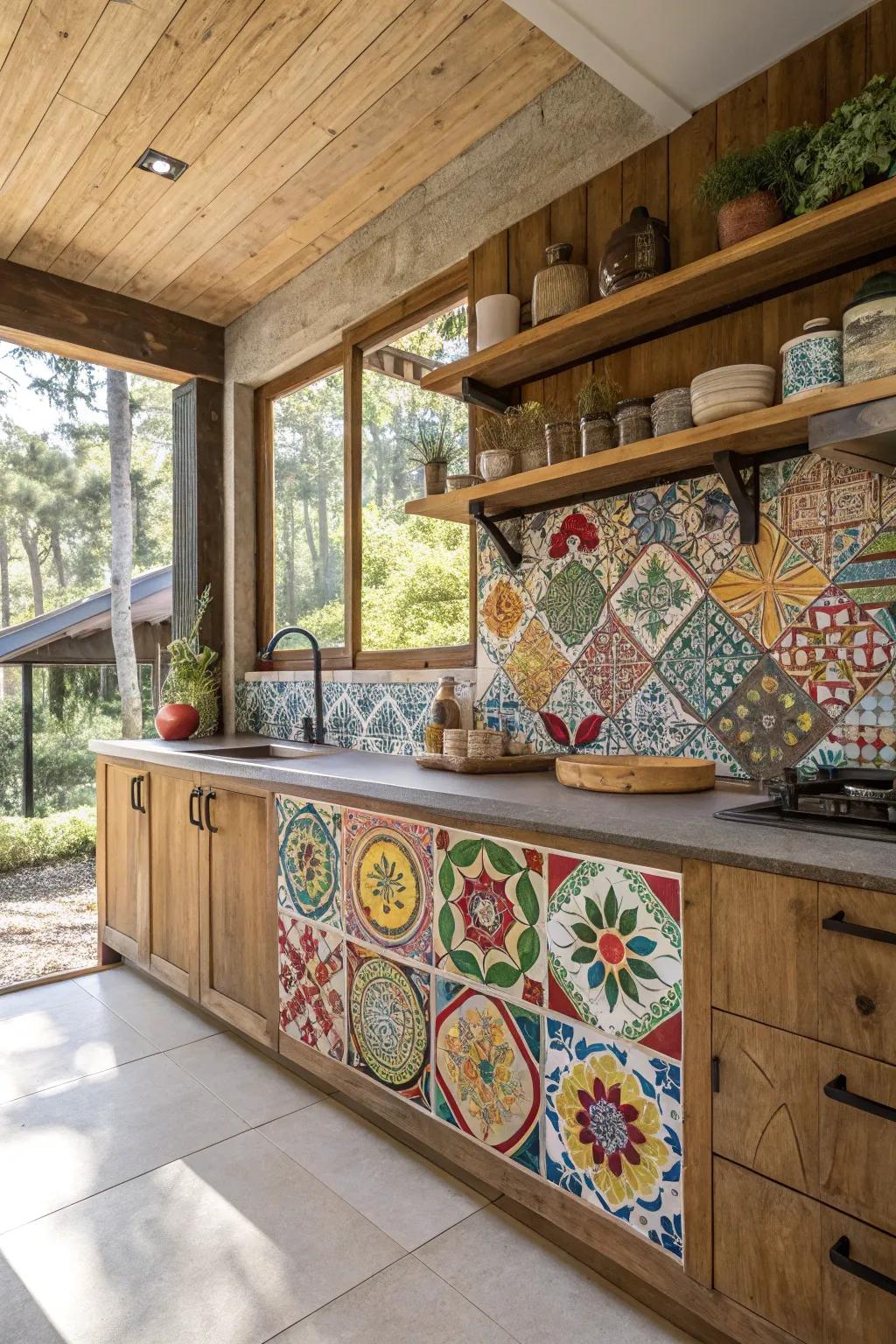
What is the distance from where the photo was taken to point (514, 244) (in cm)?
238

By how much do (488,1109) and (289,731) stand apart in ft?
6.55

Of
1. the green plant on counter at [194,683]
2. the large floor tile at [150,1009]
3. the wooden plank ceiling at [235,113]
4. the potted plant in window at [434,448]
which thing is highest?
the wooden plank ceiling at [235,113]

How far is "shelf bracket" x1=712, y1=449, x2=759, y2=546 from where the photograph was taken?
1.71 meters

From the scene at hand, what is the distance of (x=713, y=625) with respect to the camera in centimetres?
187

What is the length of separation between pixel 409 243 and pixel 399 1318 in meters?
3.00

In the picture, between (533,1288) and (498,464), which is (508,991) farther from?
(498,464)

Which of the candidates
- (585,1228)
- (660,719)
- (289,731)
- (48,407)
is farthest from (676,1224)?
(48,407)

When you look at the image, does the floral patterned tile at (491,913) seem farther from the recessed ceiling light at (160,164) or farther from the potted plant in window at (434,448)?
the recessed ceiling light at (160,164)

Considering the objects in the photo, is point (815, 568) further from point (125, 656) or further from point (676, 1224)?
point (125, 656)

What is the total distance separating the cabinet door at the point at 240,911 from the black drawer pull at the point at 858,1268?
1579 millimetres

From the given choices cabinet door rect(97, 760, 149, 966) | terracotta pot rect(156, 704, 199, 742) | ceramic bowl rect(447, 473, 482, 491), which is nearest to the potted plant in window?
ceramic bowl rect(447, 473, 482, 491)

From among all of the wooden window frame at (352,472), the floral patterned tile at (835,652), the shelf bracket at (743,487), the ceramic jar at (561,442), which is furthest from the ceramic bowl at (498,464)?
the floral patterned tile at (835,652)

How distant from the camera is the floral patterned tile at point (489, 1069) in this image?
1565 mm

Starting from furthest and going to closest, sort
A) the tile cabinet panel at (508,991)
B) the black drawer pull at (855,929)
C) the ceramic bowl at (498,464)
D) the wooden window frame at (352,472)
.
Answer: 1. the wooden window frame at (352,472)
2. the ceramic bowl at (498,464)
3. the tile cabinet panel at (508,991)
4. the black drawer pull at (855,929)
